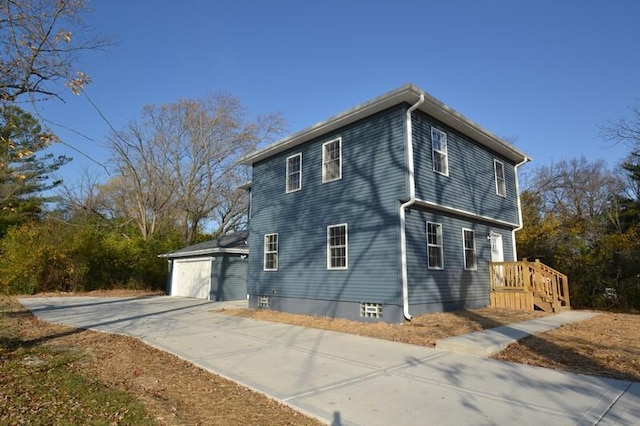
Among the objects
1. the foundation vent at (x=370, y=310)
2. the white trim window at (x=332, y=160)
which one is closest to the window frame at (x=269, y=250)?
the white trim window at (x=332, y=160)

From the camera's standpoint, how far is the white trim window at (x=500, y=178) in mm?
14422

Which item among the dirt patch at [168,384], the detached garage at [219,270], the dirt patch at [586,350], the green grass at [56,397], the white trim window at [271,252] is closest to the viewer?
the green grass at [56,397]

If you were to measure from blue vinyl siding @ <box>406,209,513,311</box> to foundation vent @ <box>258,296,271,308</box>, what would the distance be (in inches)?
225

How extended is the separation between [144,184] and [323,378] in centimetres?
2926

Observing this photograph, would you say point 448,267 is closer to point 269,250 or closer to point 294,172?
point 294,172

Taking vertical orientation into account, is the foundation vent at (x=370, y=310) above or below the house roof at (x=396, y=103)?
below

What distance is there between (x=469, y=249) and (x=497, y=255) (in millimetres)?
2144

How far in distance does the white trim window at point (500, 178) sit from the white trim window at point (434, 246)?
4394mm

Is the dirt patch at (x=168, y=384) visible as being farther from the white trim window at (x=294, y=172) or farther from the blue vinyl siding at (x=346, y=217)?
the white trim window at (x=294, y=172)

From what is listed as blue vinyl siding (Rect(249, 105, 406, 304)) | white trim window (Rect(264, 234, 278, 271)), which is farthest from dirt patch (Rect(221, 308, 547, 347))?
white trim window (Rect(264, 234, 278, 271))

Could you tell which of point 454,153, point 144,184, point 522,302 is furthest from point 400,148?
point 144,184

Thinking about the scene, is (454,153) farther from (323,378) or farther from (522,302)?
(323,378)

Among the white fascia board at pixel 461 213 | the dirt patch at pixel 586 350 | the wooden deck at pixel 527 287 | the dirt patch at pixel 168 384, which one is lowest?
the dirt patch at pixel 168 384

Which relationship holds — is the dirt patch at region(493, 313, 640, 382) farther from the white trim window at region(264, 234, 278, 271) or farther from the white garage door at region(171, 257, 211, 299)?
the white garage door at region(171, 257, 211, 299)
